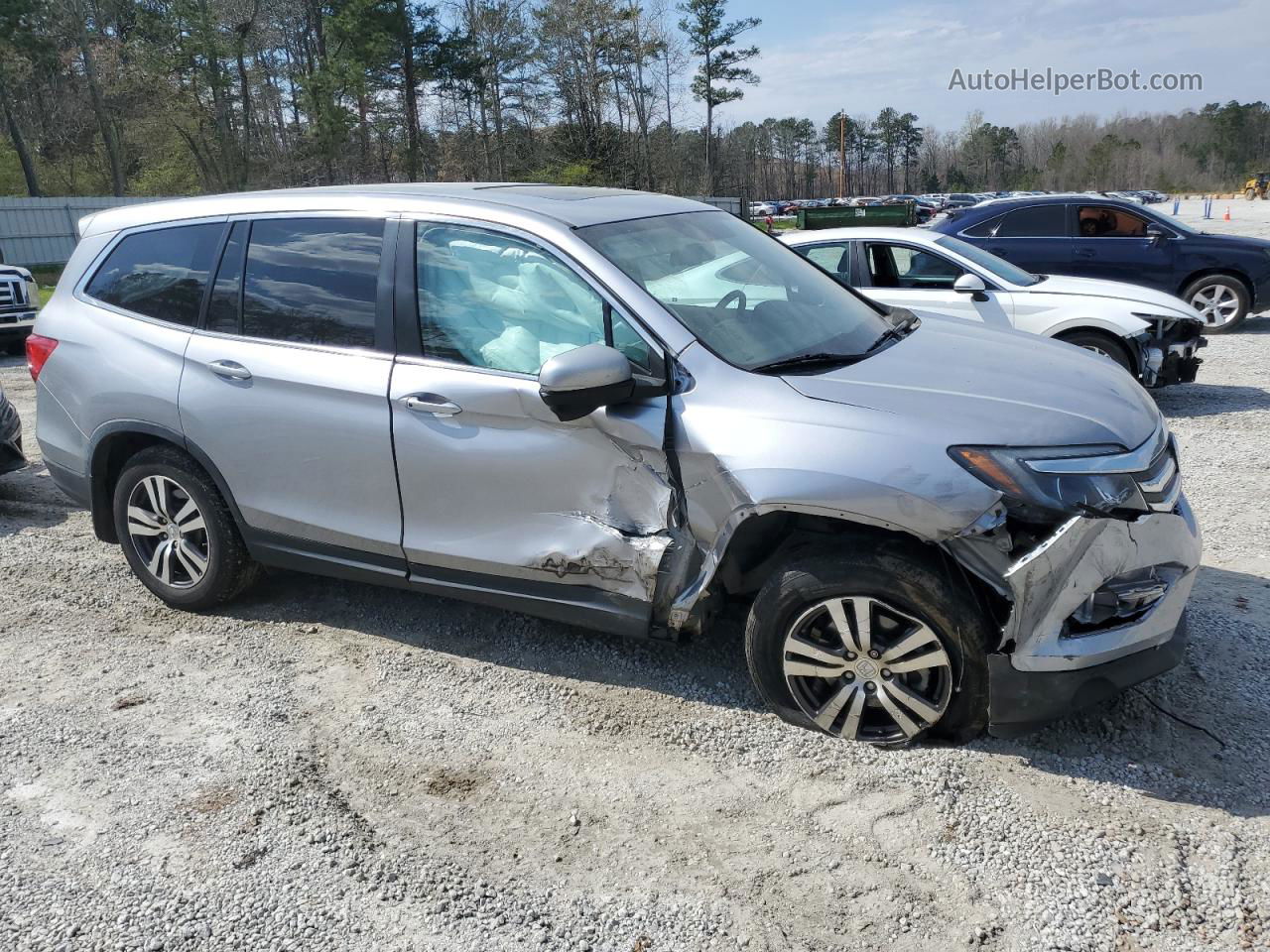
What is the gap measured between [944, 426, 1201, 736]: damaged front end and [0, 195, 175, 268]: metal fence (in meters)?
28.6

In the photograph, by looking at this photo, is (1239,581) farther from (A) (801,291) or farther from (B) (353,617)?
(B) (353,617)

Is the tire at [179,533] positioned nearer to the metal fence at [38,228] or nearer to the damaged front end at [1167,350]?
the damaged front end at [1167,350]

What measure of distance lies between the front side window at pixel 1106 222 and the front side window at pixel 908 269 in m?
4.08

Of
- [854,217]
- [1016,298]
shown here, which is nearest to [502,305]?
[1016,298]

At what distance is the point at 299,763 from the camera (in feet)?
11.4

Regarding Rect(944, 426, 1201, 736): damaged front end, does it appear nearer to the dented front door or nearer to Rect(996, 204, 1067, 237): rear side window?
the dented front door

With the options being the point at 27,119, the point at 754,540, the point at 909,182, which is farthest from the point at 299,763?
the point at 909,182

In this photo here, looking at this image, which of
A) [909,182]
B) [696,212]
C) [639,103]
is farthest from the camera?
[909,182]

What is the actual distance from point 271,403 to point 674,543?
5.93ft

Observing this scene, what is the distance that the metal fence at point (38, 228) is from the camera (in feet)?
88.4

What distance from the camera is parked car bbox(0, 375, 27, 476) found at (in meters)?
6.66

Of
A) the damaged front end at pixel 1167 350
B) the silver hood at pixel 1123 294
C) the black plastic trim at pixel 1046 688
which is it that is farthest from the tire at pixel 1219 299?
the black plastic trim at pixel 1046 688

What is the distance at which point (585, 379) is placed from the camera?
10.7 feet

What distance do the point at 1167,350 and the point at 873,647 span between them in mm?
6272
